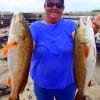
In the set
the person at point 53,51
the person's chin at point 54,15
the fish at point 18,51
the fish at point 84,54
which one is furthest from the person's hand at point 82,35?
the fish at point 18,51

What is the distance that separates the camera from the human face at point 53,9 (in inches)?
184

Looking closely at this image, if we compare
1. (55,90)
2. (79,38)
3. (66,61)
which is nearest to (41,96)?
(55,90)

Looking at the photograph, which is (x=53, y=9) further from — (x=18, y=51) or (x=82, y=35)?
(x=18, y=51)

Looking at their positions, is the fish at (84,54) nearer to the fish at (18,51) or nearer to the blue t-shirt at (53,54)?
the blue t-shirt at (53,54)

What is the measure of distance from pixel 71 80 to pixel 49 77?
312 mm

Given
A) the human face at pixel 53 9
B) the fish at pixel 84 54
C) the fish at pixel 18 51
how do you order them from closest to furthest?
the fish at pixel 18 51 → the fish at pixel 84 54 → the human face at pixel 53 9

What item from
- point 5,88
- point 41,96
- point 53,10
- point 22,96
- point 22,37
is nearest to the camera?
point 22,37

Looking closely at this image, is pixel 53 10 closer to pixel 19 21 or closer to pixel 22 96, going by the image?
pixel 19 21

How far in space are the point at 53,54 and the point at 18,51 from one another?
64 cm

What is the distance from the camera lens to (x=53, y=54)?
15.4ft

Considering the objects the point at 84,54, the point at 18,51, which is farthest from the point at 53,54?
the point at 18,51

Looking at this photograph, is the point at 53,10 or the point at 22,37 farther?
the point at 53,10

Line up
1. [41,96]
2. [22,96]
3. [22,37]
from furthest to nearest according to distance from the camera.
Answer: [22,96] < [41,96] < [22,37]

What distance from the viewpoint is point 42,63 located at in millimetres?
4750
